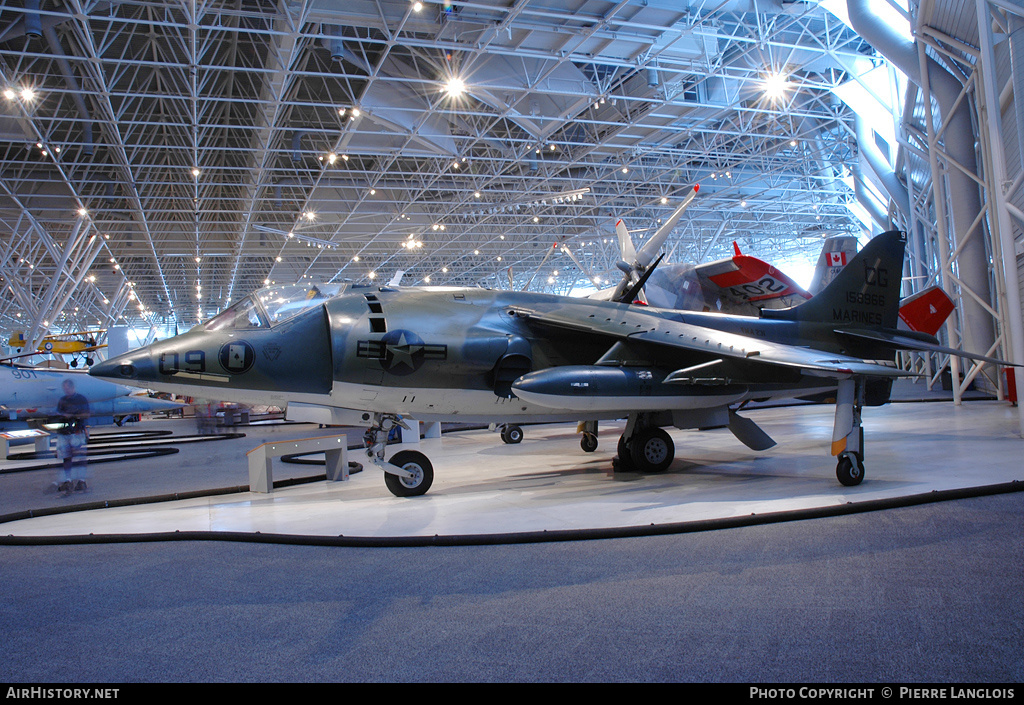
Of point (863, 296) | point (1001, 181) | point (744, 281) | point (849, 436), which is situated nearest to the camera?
point (849, 436)

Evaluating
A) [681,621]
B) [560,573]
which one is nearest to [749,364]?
[560,573]

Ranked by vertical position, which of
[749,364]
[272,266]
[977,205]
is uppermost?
[272,266]

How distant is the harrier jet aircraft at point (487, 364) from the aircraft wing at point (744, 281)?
19.4 ft

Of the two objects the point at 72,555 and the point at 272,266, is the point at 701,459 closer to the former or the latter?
the point at 72,555

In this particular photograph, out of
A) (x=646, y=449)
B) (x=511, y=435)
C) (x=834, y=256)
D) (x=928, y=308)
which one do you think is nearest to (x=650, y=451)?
(x=646, y=449)

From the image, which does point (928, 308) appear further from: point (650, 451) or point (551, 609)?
point (551, 609)

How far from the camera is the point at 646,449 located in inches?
350

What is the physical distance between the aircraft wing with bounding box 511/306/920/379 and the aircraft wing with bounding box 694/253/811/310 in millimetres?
7369

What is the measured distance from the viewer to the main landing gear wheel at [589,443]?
1159 centimetres

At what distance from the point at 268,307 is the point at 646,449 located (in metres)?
5.27

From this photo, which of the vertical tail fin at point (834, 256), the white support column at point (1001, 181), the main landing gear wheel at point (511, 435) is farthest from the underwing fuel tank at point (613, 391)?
the vertical tail fin at point (834, 256)

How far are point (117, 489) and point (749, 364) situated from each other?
8.54m

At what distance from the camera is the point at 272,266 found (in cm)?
4425

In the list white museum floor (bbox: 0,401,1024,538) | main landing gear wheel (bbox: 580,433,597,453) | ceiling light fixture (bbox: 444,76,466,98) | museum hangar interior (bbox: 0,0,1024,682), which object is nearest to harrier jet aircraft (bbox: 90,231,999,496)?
museum hangar interior (bbox: 0,0,1024,682)
